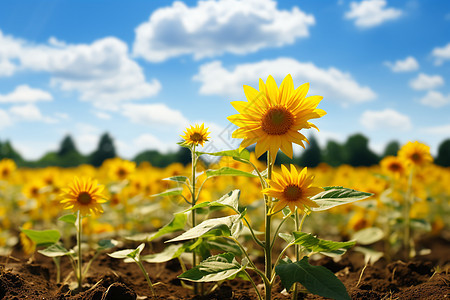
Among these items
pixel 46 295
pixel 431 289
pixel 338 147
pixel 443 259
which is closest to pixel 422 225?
pixel 443 259

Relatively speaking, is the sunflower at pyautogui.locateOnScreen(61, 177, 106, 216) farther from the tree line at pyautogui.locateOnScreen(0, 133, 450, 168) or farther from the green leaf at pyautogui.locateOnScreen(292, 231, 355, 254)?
the tree line at pyautogui.locateOnScreen(0, 133, 450, 168)

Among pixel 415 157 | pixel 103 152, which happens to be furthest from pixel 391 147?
pixel 415 157

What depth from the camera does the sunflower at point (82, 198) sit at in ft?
10.6

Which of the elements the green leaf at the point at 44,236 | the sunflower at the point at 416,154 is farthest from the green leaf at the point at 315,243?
the sunflower at the point at 416,154

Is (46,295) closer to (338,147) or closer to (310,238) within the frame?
(310,238)

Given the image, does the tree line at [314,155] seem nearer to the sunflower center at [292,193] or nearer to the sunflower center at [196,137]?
the sunflower center at [196,137]

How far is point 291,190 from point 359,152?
36.7 m

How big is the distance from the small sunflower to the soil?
113cm

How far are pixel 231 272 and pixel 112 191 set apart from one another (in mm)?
3163

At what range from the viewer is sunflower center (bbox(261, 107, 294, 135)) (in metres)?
2.26

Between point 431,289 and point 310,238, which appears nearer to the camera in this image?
point 310,238

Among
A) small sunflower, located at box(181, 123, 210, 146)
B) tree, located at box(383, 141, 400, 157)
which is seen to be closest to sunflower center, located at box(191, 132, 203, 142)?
small sunflower, located at box(181, 123, 210, 146)

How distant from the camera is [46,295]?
2.92 meters

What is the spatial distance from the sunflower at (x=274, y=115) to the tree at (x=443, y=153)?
27633 mm
